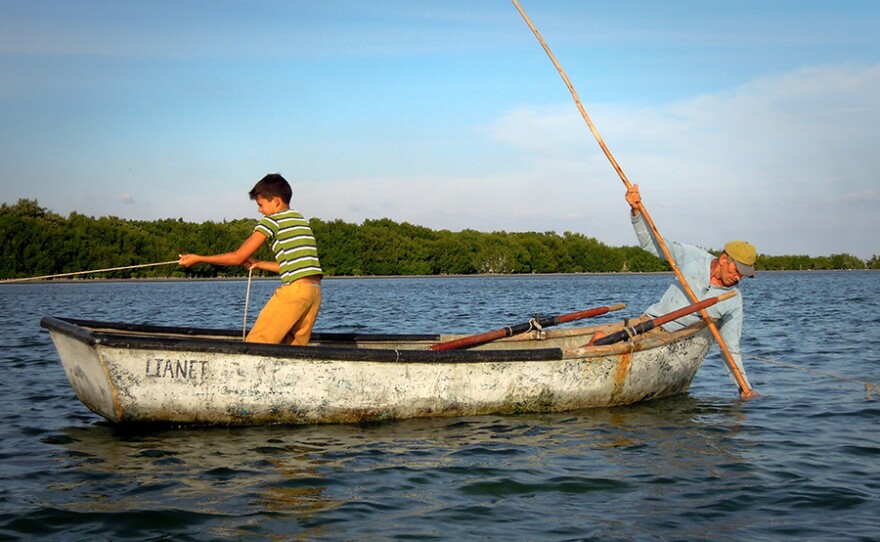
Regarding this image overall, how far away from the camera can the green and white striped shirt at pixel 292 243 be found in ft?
25.5

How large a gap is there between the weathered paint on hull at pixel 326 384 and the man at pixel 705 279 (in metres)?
0.49

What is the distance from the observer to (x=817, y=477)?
6508 millimetres

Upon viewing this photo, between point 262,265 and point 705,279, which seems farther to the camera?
point 705,279

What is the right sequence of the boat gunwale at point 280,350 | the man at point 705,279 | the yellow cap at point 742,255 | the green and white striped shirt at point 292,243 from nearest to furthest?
the boat gunwale at point 280,350 < the green and white striped shirt at point 292,243 < the yellow cap at point 742,255 < the man at point 705,279

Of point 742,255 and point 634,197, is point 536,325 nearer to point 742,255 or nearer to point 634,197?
point 634,197

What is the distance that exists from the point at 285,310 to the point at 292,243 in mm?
643

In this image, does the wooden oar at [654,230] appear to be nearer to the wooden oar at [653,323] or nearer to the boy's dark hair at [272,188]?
the wooden oar at [653,323]

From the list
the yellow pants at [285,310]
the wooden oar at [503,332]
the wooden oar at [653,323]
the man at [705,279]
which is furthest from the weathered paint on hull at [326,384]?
the wooden oar at [503,332]

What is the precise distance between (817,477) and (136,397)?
19.3 ft

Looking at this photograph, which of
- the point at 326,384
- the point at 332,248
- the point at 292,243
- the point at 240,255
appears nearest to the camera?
the point at 240,255

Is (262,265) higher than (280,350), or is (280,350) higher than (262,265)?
(262,265)

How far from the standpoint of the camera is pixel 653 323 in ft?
30.1

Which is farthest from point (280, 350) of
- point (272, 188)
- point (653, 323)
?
point (653, 323)

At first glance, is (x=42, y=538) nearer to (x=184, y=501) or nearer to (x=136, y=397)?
(x=184, y=501)
